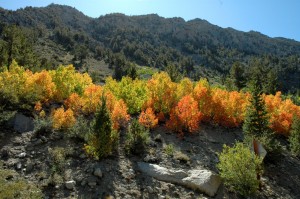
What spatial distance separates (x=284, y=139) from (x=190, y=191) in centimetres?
2547

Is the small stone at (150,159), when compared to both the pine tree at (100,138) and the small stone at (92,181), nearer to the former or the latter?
the pine tree at (100,138)

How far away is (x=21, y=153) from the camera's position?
29219mm

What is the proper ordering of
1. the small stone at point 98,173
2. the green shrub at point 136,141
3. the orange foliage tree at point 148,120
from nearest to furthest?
the small stone at point 98,173, the green shrub at point 136,141, the orange foliage tree at point 148,120

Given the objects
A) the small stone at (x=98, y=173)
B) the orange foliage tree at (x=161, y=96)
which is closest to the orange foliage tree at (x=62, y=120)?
the small stone at (x=98, y=173)

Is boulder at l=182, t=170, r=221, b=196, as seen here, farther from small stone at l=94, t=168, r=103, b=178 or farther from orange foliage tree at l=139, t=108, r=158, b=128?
orange foliage tree at l=139, t=108, r=158, b=128

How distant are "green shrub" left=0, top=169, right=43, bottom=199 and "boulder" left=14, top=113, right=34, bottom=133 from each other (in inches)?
309

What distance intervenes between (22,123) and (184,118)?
19688 mm

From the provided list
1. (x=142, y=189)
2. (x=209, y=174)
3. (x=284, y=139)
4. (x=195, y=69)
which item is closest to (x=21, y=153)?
(x=142, y=189)

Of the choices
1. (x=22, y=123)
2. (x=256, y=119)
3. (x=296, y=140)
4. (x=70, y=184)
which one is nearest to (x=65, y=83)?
(x=22, y=123)

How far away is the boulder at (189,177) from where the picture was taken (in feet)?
94.7

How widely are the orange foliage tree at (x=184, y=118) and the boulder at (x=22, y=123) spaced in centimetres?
1664

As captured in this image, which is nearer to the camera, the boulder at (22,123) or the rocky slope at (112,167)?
the rocky slope at (112,167)

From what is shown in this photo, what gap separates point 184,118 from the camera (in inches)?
1625

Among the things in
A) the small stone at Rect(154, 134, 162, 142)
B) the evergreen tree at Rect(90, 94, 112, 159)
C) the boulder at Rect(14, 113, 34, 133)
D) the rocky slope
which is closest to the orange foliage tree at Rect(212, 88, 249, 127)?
the rocky slope
